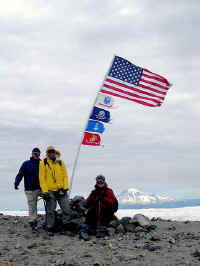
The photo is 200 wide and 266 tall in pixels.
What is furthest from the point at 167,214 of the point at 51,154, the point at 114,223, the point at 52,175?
the point at 51,154

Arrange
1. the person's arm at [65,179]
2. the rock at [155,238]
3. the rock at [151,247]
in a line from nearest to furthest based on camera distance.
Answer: the rock at [151,247]
the rock at [155,238]
the person's arm at [65,179]

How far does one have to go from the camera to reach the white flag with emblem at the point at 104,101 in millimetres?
15422

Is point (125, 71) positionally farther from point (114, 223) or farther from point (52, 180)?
point (114, 223)

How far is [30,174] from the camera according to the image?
13.2 meters

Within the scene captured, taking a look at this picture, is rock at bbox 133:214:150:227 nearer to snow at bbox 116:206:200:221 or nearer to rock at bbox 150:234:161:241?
rock at bbox 150:234:161:241

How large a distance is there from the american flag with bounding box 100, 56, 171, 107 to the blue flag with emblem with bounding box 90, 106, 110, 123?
97 centimetres

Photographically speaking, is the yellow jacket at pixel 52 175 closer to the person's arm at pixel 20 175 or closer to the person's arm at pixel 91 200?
the person's arm at pixel 91 200

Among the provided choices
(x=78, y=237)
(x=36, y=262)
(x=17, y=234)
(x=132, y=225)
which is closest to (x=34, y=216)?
(x=17, y=234)

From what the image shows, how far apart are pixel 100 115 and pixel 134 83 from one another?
267 cm

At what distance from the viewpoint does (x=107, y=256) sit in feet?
31.1

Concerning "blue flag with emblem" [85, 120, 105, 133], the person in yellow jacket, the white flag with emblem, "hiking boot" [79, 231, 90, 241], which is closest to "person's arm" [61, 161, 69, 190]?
the person in yellow jacket

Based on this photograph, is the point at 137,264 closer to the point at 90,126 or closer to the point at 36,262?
the point at 36,262

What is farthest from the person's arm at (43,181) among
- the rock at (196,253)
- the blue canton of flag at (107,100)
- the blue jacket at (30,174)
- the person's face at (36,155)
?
the rock at (196,253)

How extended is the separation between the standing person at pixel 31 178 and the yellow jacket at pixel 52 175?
46.1 inches
